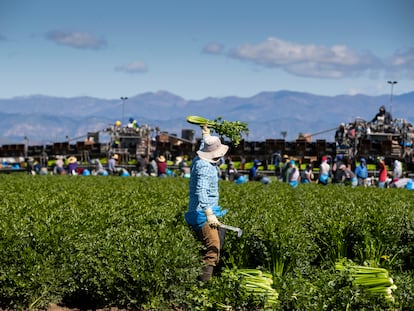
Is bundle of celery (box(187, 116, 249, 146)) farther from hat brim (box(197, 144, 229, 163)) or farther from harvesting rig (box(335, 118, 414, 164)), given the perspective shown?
harvesting rig (box(335, 118, 414, 164))

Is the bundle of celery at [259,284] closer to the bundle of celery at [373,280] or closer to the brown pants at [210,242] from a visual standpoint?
the brown pants at [210,242]

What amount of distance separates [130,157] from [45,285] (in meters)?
47.6

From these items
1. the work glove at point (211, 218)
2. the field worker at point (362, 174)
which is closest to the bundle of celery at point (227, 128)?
the work glove at point (211, 218)

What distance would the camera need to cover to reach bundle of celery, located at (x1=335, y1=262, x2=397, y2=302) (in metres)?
8.85

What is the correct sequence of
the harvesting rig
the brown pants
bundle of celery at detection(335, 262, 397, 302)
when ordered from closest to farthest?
bundle of celery at detection(335, 262, 397, 302), the brown pants, the harvesting rig

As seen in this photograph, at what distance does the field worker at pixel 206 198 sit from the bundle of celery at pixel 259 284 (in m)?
0.49

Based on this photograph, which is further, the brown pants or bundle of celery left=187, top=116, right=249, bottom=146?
bundle of celery left=187, top=116, right=249, bottom=146

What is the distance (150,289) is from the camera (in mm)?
8438

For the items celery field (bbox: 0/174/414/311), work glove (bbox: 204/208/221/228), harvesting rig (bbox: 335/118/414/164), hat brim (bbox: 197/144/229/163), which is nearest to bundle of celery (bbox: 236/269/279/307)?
celery field (bbox: 0/174/414/311)

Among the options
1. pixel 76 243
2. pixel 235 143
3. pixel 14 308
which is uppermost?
pixel 235 143

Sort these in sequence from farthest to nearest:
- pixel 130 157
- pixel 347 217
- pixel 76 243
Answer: pixel 130 157 < pixel 347 217 < pixel 76 243

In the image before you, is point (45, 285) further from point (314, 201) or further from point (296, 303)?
point (314, 201)

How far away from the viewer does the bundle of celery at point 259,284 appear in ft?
28.1

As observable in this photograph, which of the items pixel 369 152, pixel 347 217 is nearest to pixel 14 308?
pixel 347 217
